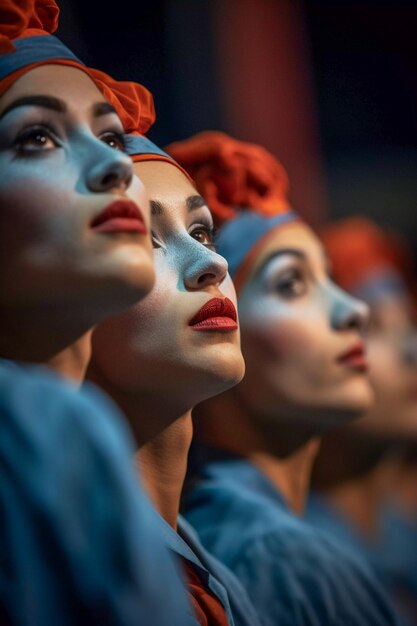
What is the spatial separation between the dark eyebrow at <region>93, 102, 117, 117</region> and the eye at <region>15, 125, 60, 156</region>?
0.23ft

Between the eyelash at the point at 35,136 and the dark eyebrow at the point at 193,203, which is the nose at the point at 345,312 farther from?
the eyelash at the point at 35,136

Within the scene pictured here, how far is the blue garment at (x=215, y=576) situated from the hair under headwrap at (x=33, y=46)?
51cm

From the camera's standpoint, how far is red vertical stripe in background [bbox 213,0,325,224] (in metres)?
2.52

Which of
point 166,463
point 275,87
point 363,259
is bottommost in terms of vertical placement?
point 363,259

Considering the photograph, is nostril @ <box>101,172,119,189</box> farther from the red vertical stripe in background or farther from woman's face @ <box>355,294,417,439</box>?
the red vertical stripe in background

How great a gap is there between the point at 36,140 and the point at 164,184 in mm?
237

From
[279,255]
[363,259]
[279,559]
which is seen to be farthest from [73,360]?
[363,259]

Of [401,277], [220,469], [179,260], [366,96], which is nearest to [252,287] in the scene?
[220,469]

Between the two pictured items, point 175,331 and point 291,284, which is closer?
point 175,331

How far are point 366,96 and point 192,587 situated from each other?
163cm

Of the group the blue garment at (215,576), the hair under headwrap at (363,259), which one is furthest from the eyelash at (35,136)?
the hair under headwrap at (363,259)

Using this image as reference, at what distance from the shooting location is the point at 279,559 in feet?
4.88

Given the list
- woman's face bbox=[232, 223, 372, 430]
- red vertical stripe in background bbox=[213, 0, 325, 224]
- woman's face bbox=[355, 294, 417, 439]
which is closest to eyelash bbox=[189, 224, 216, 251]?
woman's face bbox=[232, 223, 372, 430]

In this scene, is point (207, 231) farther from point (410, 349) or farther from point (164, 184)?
point (410, 349)
